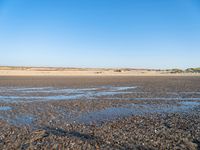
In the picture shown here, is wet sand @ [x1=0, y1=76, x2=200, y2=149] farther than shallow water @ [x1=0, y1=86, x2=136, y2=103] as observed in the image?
No

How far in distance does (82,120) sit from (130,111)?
426 centimetres

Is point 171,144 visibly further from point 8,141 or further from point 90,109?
point 90,109

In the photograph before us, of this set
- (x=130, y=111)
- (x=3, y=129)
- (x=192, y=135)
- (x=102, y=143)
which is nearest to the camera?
(x=102, y=143)

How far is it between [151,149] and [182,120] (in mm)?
5366

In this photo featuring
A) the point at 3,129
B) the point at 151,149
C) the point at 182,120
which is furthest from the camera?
the point at 182,120

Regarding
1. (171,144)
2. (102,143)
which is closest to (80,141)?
(102,143)

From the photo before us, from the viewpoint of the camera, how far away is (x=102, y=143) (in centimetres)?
920

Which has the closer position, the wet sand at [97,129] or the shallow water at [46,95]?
the wet sand at [97,129]

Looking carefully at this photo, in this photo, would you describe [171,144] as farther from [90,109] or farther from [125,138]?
[90,109]

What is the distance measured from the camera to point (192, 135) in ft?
33.4

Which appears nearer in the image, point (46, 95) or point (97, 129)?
point (97, 129)

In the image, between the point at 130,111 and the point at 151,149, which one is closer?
the point at 151,149

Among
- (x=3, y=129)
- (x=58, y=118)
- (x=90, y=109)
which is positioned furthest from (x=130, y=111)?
(x=3, y=129)

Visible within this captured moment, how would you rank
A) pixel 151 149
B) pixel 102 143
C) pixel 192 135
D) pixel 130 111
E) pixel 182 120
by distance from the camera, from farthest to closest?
pixel 130 111, pixel 182 120, pixel 192 135, pixel 102 143, pixel 151 149
